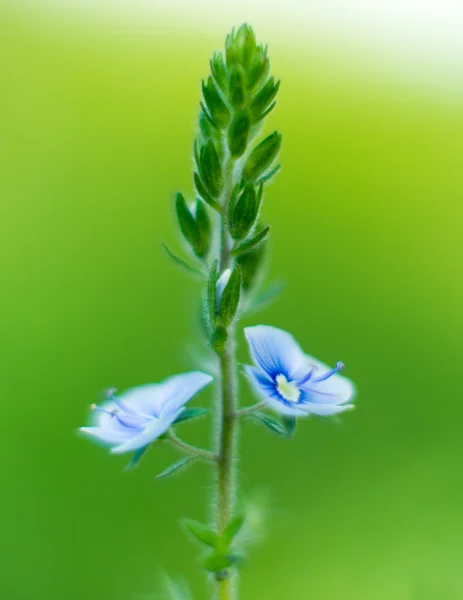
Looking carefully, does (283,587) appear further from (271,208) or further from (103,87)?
(103,87)

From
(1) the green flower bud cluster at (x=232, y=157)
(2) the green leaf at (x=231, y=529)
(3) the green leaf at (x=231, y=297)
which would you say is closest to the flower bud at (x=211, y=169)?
(1) the green flower bud cluster at (x=232, y=157)

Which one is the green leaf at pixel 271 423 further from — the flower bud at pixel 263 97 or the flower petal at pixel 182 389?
the flower bud at pixel 263 97

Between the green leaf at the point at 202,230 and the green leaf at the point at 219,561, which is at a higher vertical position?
the green leaf at the point at 202,230

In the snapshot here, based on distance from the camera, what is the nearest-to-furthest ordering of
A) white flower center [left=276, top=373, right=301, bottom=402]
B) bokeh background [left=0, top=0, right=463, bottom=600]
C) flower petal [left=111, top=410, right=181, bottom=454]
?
flower petal [left=111, top=410, right=181, bottom=454], white flower center [left=276, top=373, right=301, bottom=402], bokeh background [left=0, top=0, right=463, bottom=600]

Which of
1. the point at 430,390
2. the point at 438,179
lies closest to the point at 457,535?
the point at 430,390

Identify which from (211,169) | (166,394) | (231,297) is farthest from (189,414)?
(211,169)

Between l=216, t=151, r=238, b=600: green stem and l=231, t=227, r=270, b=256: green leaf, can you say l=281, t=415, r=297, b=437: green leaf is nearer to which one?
l=216, t=151, r=238, b=600: green stem

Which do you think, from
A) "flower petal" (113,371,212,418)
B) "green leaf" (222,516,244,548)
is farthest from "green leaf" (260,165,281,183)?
"green leaf" (222,516,244,548)
